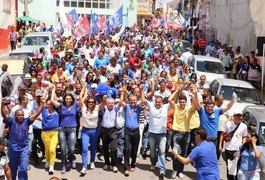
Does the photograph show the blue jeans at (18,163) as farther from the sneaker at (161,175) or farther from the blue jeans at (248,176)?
the blue jeans at (248,176)

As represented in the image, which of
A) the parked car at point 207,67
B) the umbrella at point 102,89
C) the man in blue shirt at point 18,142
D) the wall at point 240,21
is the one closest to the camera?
the man in blue shirt at point 18,142

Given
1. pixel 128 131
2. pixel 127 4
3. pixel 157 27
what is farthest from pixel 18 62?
pixel 127 4

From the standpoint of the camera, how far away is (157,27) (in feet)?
141

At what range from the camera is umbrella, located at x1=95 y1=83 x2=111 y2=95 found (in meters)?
10.9

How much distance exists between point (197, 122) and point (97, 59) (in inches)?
278

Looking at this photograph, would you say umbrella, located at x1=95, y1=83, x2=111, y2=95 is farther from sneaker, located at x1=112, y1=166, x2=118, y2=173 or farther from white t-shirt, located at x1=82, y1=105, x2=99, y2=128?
sneaker, located at x1=112, y1=166, x2=118, y2=173

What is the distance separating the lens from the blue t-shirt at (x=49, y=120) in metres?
9.32

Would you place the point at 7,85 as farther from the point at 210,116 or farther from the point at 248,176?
the point at 248,176

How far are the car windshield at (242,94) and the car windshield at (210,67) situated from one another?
13.6 feet

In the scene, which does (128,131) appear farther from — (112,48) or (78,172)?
(112,48)

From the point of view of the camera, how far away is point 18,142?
7.99 m

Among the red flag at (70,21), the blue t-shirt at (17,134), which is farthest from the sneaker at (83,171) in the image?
the red flag at (70,21)

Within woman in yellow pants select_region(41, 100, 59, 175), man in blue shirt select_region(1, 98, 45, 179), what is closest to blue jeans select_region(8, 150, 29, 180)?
man in blue shirt select_region(1, 98, 45, 179)

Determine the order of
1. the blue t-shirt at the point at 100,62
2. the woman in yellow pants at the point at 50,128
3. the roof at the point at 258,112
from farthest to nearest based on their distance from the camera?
the blue t-shirt at the point at 100,62, the roof at the point at 258,112, the woman in yellow pants at the point at 50,128
